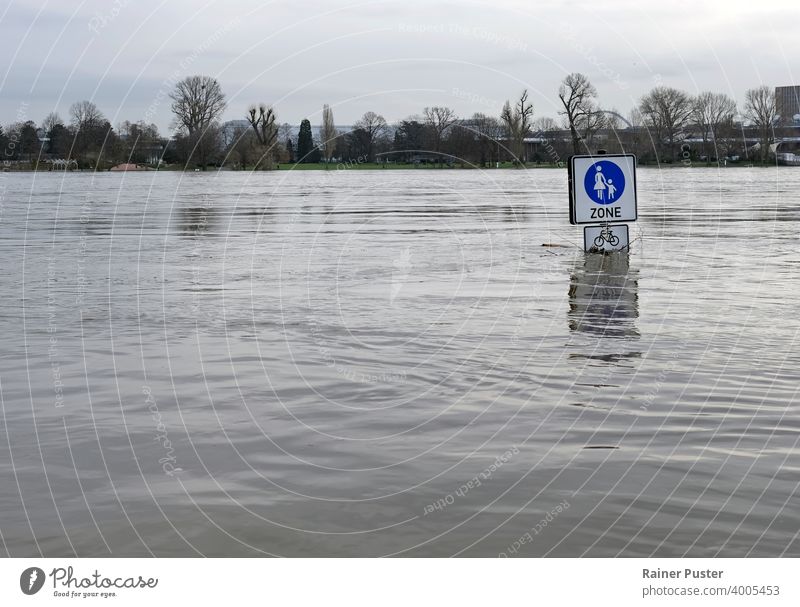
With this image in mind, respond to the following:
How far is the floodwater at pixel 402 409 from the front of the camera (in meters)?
5.16

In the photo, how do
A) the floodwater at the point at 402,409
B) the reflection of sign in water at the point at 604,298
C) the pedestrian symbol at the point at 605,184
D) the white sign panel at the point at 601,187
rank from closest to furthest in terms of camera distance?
the floodwater at the point at 402,409
the reflection of sign in water at the point at 604,298
the white sign panel at the point at 601,187
the pedestrian symbol at the point at 605,184

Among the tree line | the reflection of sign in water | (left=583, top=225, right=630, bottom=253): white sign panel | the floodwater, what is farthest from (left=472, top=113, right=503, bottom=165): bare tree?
the floodwater

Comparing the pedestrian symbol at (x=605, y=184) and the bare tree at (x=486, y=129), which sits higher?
the bare tree at (x=486, y=129)

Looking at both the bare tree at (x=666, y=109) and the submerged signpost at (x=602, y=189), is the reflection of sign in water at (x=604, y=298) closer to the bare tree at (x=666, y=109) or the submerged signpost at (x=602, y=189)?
the submerged signpost at (x=602, y=189)

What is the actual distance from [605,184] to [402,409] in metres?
10.6

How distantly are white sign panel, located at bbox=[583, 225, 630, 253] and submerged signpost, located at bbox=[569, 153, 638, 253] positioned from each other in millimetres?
471

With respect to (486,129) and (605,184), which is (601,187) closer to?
(605,184)

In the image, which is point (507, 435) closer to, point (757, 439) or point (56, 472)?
point (757, 439)

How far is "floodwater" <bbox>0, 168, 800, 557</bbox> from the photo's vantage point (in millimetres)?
5156

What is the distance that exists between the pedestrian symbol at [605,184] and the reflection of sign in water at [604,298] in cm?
103

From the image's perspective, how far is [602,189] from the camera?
17172 millimetres

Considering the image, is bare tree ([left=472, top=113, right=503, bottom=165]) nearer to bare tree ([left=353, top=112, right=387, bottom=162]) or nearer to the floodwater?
bare tree ([left=353, top=112, right=387, bottom=162])

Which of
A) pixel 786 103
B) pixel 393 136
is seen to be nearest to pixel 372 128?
pixel 393 136

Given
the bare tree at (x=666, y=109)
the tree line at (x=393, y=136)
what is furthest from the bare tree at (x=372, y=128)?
the bare tree at (x=666, y=109)
